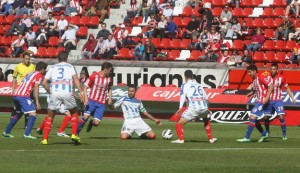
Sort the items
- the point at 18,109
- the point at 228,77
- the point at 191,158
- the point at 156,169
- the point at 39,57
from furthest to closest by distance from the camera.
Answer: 1. the point at 39,57
2. the point at 228,77
3. the point at 18,109
4. the point at 191,158
5. the point at 156,169

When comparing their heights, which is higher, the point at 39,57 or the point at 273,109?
the point at 273,109

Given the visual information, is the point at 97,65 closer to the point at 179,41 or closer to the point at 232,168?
the point at 179,41

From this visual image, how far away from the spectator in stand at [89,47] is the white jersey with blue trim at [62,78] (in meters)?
23.2

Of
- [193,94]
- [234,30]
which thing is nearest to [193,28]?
[234,30]

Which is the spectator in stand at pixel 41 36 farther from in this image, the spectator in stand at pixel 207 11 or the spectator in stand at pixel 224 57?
the spectator in stand at pixel 224 57

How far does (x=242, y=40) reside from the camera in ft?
144

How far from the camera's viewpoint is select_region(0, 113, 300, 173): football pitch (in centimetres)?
1766

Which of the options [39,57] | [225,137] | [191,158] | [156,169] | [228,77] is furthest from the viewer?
[39,57]

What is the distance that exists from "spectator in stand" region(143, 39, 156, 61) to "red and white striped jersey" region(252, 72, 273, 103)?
A: 1723cm

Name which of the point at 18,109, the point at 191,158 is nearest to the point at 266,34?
the point at 18,109

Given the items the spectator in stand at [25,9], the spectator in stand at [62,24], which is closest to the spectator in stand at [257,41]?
the spectator in stand at [62,24]

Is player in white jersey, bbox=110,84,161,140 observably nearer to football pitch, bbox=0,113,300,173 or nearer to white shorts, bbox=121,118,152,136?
white shorts, bbox=121,118,152,136

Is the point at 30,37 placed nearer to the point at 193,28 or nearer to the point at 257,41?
the point at 193,28

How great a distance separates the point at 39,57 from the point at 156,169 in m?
30.9
